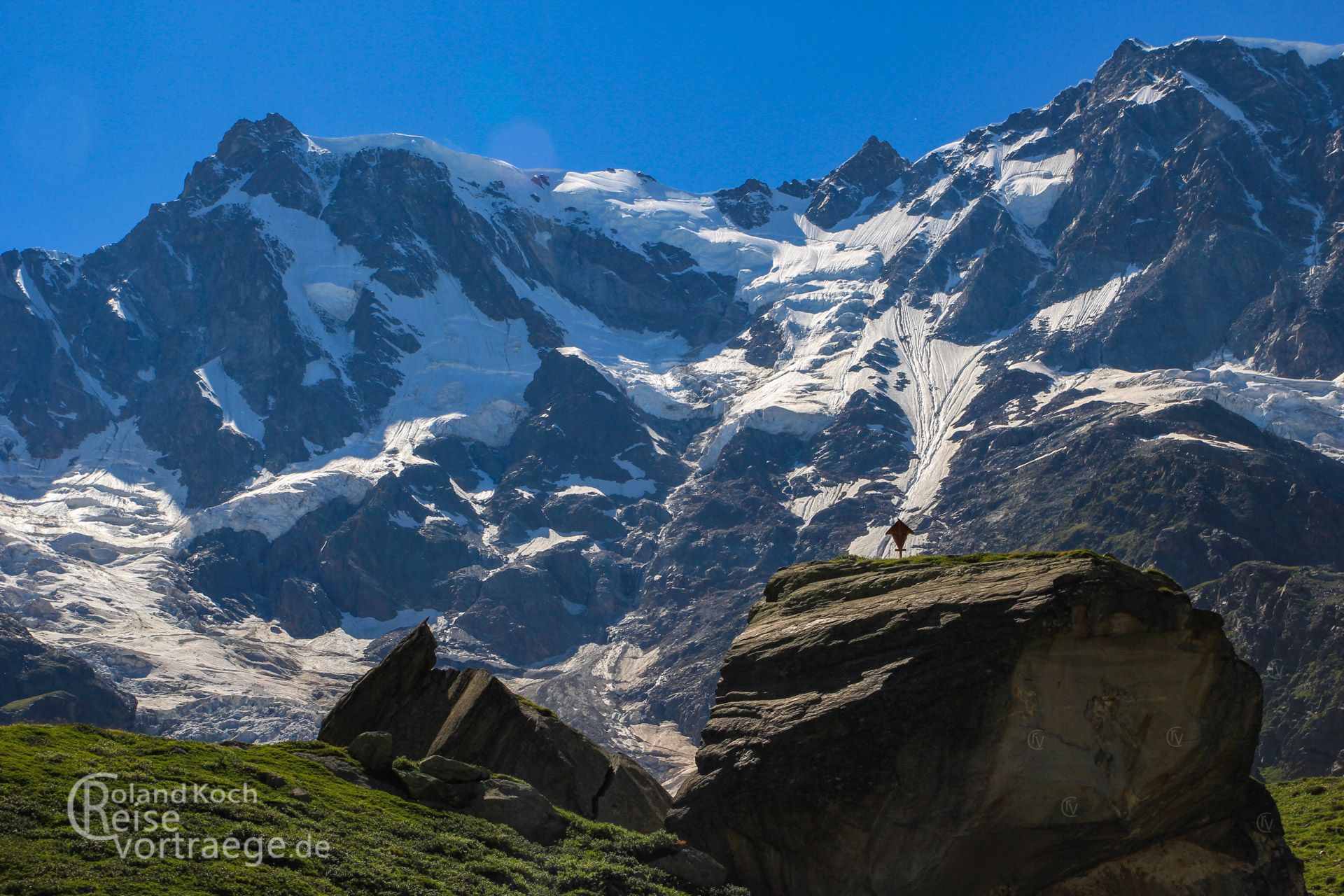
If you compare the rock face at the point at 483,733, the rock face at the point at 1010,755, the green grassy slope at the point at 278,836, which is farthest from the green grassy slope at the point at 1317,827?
the rock face at the point at 483,733

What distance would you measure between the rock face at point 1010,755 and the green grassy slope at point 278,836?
4257mm

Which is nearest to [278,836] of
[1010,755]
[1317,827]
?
[1010,755]

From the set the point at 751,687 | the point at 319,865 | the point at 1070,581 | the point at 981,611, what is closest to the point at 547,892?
the point at 319,865

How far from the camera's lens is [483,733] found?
57.9m

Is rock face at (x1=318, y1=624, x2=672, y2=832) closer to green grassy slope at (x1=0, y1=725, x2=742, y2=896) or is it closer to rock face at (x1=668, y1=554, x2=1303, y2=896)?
green grassy slope at (x1=0, y1=725, x2=742, y2=896)

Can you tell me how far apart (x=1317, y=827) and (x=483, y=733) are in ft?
134

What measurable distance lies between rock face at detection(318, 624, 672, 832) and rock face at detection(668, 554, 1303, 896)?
11.0 meters

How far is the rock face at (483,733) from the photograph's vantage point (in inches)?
2266

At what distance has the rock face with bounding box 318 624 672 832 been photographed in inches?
2266

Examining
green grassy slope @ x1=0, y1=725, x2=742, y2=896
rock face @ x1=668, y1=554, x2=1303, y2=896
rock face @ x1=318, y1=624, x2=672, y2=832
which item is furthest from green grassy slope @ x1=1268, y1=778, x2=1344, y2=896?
rock face @ x1=318, y1=624, x2=672, y2=832

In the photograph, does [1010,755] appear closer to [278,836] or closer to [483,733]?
[278,836]

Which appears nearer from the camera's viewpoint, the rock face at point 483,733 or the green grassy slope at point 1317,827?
the green grassy slope at point 1317,827

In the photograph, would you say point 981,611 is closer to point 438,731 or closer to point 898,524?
point 898,524

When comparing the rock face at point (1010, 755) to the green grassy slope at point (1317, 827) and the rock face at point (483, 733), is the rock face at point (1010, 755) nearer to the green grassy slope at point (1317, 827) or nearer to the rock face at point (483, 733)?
the green grassy slope at point (1317, 827)
